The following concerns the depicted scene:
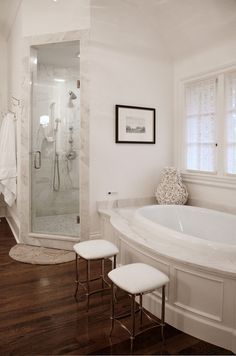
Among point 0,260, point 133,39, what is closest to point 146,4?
point 133,39

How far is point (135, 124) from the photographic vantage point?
3.96 meters

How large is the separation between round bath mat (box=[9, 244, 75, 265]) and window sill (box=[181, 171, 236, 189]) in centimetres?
182

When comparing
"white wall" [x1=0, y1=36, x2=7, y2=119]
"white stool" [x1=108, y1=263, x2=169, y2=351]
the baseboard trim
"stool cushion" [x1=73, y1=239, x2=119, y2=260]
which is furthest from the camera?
"white wall" [x1=0, y1=36, x2=7, y2=119]

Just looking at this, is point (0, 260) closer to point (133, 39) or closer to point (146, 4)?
point (133, 39)

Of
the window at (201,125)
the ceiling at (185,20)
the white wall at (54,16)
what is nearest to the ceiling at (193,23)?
the ceiling at (185,20)

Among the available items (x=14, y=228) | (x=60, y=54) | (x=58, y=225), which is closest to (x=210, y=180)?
(x=58, y=225)

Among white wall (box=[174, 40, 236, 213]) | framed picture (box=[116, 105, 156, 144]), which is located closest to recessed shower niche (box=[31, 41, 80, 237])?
framed picture (box=[116, 105, 156, 144])

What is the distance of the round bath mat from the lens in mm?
3410

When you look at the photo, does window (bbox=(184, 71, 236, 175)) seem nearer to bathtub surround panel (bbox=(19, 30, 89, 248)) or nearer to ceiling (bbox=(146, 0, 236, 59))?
ceiling (bbox=(146, 0, 236, 59))

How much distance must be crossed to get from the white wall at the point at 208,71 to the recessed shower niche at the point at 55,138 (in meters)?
1.40

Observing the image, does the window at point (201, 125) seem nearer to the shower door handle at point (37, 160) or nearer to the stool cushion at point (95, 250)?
the stool cushion at point (95, 250)

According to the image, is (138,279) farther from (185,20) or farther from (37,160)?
(185,20)

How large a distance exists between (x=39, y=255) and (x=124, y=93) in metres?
2.29

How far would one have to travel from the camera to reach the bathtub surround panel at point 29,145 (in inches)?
142
